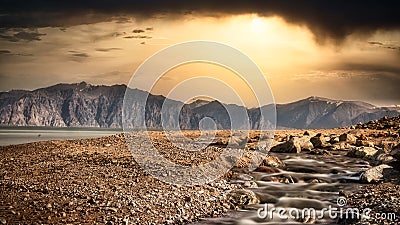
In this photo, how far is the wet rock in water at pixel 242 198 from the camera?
20.5 metres

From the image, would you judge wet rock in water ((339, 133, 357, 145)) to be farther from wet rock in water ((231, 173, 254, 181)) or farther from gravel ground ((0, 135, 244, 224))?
gravel ground ((0, 135, 244, 224))

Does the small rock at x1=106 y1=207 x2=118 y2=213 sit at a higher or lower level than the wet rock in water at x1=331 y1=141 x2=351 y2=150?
lower

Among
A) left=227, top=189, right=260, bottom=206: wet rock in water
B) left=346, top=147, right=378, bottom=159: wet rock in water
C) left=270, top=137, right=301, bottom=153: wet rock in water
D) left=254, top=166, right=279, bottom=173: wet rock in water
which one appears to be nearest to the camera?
left=227, top=189, right=260, bottom=206: wet rock in water

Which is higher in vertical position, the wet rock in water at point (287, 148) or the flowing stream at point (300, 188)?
the wet rock in water at point (287, 148)

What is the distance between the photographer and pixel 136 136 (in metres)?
42.0

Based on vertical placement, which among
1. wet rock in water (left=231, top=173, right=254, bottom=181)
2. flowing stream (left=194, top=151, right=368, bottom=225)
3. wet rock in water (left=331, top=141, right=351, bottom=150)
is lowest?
flowing stream (left=194, top=151, right=368, bottom=225)

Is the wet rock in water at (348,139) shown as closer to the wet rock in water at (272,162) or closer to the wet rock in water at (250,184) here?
the wet rock in water at (272,162)

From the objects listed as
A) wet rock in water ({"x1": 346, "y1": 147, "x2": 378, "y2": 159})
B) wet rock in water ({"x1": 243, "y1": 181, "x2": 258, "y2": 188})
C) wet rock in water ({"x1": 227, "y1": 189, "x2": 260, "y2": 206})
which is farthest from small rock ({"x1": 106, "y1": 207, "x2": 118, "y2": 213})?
wet rock in water ({"x1": 346, "y1": 147, "x2": 378, "y2": 159})

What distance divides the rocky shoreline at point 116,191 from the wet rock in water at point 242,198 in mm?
48

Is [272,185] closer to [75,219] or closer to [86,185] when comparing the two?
[86,185]

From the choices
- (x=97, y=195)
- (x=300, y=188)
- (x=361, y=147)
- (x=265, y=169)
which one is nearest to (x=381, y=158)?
(x=361, y=147)

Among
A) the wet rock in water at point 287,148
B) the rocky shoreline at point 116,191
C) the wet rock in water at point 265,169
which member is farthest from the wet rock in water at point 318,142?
the wet rock in water at point 265,169

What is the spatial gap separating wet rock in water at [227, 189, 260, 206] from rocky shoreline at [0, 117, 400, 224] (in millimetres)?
48

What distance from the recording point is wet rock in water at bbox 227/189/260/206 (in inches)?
807
